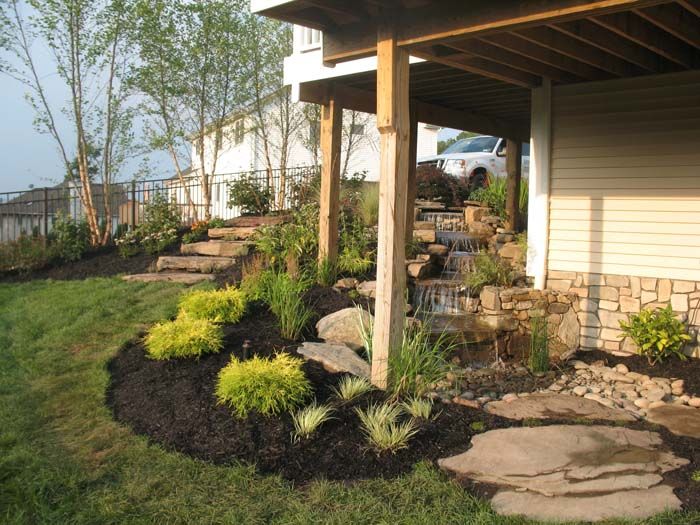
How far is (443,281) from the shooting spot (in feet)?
26.9

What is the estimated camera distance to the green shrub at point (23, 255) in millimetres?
10305

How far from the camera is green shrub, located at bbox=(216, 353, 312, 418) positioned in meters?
4.41

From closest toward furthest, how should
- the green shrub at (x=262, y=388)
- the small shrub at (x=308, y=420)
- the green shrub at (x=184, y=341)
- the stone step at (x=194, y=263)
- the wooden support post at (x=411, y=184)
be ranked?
the small shrub at (x=308, y=420) < the green shrub at (x=262, y=388) < the green shrub at (x=184, y=341) < the wooden support post at (x=411, y=184) < the stone step at (x=194, y=263)

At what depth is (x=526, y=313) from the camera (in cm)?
744

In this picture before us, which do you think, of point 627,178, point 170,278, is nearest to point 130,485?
point 170,278

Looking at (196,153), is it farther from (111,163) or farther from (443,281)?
(443,281)

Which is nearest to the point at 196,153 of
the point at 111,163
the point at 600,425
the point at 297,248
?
the point at 111,163

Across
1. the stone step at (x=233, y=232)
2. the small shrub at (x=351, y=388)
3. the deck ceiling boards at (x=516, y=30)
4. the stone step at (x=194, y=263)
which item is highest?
the deck ceiling boards at (x=516, y=30)

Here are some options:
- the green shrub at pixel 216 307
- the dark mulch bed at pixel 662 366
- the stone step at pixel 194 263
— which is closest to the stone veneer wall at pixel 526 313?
the dark mulch bed at pixel 662 366

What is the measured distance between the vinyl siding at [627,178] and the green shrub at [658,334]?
53cm

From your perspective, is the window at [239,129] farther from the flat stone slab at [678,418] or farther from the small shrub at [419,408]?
the flat stone slab at [678,418]

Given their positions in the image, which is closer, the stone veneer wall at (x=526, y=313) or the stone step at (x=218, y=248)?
the stone veneer wall at (x=526, y=313)

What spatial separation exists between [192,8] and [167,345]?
8.55 meters

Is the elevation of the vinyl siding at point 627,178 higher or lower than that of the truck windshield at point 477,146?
lower
